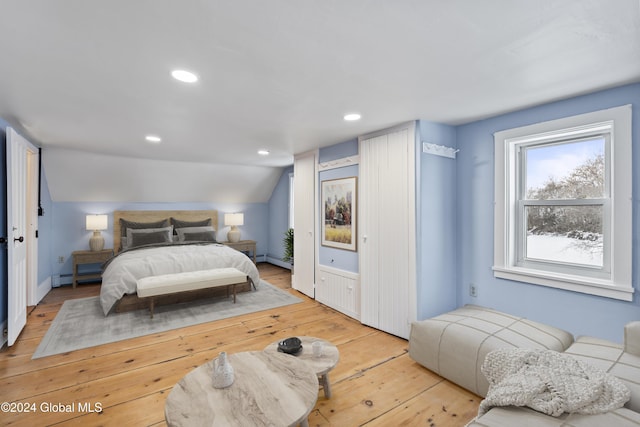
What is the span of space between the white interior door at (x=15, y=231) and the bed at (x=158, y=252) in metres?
Result: 0.83

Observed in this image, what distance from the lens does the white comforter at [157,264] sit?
3.83 meters

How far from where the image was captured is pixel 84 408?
205 centimetres

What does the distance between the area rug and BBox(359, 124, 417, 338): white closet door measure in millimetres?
1431

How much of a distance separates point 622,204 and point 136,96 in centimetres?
368

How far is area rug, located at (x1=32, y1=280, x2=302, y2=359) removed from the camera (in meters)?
3.08

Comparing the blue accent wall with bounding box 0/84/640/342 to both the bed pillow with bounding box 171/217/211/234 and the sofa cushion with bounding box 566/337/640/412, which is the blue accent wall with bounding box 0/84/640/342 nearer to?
the sofa cushion with bounding box 566/337/640/412

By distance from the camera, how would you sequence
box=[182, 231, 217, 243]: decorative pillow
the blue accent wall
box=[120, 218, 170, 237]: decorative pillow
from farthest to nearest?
box=[182, 231, 217, 243]: decorative pillow, box=[120, 218, 170, 237]: decorative pillow, the blue accent wall

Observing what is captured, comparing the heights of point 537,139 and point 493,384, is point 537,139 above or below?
above

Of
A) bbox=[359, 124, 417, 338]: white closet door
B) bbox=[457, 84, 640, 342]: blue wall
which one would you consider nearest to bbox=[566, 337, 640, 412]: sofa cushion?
bbox=[457, 84, 640, 342]: blue wall

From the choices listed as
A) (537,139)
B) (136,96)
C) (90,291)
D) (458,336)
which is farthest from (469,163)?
(90,291)

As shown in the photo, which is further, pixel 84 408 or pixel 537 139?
pixel 537 139

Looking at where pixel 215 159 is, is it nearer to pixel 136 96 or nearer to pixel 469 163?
pixel 136 96

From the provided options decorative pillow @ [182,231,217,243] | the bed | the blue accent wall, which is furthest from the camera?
decorative pillow @ [182,231,217,243]

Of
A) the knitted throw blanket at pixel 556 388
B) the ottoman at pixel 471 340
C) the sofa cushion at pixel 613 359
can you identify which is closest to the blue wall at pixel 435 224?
the ottoman at pixel 471 340
